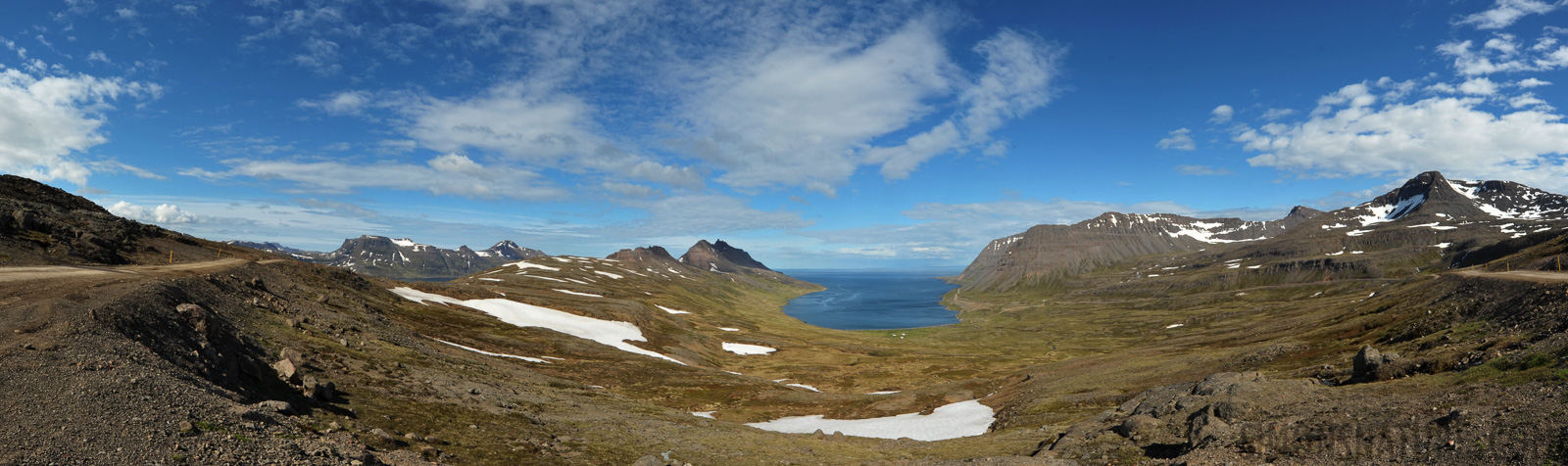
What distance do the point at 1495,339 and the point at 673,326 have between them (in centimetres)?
11607

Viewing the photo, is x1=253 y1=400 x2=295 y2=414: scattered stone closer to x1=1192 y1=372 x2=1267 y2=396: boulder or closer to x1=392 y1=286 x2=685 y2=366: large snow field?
x1=1192 y1=372 x2=1267 y2=396: boulder

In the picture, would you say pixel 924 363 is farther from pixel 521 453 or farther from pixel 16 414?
pixel 16 414

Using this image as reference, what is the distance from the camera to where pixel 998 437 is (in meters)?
43.8

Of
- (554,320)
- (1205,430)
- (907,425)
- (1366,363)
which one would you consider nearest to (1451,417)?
(1205,430)

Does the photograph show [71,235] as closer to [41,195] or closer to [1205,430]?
[41,195]

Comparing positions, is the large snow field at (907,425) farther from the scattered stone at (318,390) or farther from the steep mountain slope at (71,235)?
the steep mountain slope at (71,235)

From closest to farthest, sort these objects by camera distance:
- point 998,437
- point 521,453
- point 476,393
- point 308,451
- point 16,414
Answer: point 16,414
point 308,451
point 521,453
point 476,393
point 998,437

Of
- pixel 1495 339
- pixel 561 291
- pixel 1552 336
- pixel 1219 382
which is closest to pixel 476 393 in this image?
pixel 1219 382

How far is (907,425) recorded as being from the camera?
Result: 5603cm

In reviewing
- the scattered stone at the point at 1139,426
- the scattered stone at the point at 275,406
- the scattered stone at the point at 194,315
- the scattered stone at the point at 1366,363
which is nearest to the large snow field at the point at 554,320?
the scattered stone at the point at 194,315

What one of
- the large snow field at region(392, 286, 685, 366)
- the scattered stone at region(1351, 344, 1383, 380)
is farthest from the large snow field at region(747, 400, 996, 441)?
the large snow field at region(392, 286, 685, 366)

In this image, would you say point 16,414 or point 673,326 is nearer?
point 16,414

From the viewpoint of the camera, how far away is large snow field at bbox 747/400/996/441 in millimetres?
53156

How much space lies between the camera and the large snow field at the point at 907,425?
2093 inches
